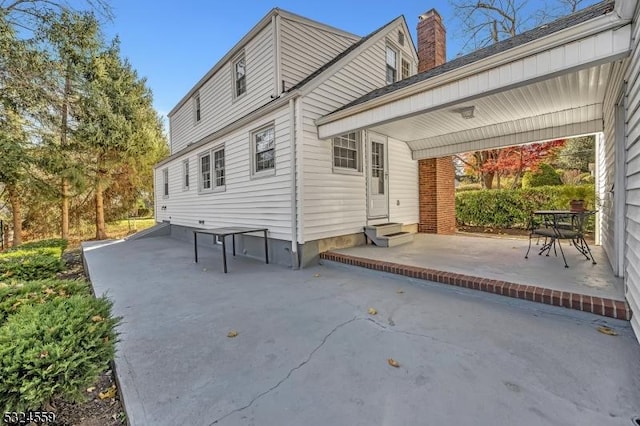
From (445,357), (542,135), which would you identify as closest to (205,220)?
(445,357)

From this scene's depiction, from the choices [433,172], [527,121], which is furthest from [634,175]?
[433,172]

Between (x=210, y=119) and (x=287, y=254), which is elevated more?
(x=210, y=119)

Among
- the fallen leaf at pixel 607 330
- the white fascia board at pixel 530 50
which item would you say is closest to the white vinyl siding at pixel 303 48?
the white fascia board at pixel 530 50

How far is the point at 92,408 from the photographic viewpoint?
202 centimetres

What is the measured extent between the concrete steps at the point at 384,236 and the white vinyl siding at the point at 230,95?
409 cm

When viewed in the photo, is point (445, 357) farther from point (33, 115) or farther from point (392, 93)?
point (33, 115)

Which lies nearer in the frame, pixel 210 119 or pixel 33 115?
pixel 33 115

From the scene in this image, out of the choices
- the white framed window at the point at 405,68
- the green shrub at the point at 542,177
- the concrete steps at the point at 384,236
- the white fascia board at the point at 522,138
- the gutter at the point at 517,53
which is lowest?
the concrete steps at the point at 384,236

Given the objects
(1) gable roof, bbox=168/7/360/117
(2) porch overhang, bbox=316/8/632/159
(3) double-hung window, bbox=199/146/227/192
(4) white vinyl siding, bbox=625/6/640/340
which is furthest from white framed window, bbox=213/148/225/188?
(4) white vinyl siding, bbox=625/6/640/340

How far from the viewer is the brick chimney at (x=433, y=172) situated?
8930 mm

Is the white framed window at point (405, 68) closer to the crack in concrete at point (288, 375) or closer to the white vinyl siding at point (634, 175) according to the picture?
the white vinyl siding at point (634, 175)

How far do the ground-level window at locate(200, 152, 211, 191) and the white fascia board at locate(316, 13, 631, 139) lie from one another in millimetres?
6318

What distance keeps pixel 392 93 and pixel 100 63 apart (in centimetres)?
1373

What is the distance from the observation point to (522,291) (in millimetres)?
3461
